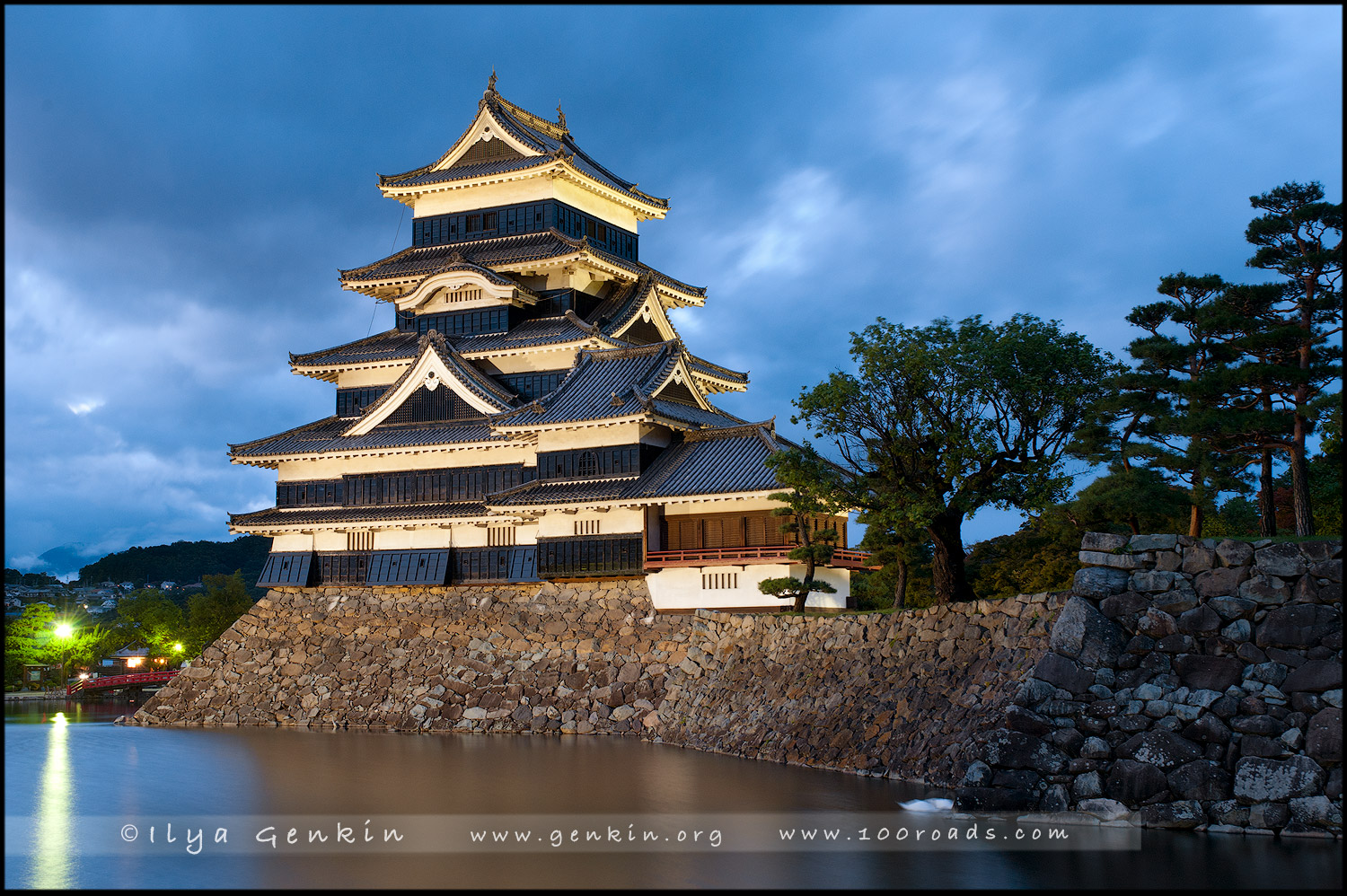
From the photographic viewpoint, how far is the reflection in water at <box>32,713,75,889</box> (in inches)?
561

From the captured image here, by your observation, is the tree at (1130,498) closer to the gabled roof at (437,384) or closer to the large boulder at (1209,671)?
the large boulder at (1209,671)

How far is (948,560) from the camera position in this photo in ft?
74.5

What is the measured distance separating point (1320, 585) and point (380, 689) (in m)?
24.8

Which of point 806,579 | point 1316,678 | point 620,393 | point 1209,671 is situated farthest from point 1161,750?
point 620,393

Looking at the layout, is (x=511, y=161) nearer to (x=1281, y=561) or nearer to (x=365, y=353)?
(x=365, y=353)

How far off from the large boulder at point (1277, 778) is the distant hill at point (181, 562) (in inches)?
3562

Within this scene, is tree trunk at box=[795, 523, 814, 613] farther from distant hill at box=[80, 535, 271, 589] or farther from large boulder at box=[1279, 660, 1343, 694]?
distant hill at box=[80, 535, 271, 589]

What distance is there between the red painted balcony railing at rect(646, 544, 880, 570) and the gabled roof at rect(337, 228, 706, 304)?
11638 millimetres

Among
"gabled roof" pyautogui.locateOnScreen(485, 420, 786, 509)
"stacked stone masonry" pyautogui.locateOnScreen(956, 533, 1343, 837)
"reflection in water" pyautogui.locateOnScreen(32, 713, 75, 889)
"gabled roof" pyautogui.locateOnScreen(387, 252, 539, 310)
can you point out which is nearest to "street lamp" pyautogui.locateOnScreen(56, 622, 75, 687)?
"reflection in water" pyautogui.locateOnScreen(32, 713, 75, 889)

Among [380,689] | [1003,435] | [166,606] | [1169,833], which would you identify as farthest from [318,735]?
[166,606]

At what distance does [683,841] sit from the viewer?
15.3 metres

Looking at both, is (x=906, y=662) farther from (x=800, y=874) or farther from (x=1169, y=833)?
(x=800, y=874)

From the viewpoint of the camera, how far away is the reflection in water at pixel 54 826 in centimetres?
1425

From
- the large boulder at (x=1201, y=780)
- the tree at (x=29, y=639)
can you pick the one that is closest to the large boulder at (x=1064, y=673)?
the large boulder at (x=1201, y=780)
